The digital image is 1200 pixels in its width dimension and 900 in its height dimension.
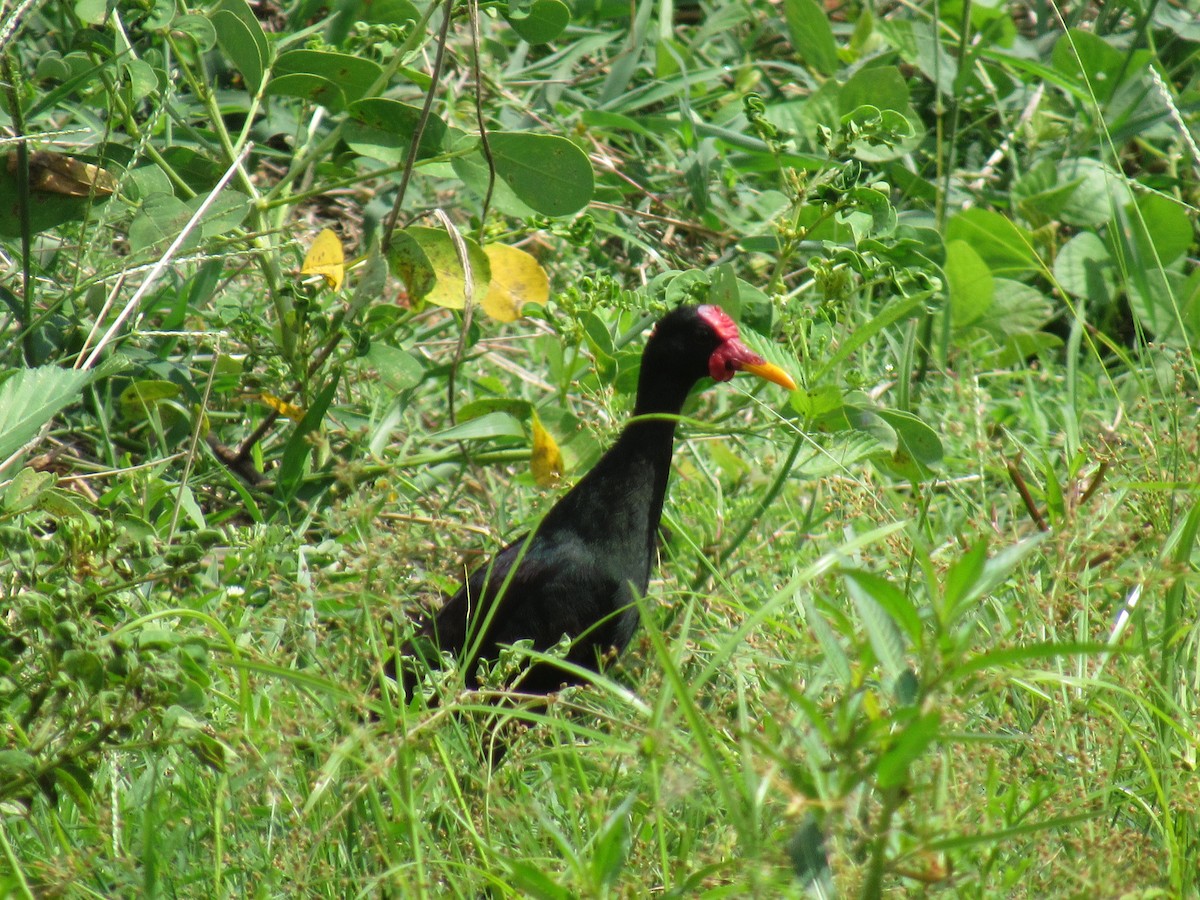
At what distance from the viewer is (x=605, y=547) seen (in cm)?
299

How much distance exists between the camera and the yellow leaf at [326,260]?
10.0 feet

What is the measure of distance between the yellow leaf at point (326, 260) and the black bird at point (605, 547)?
0.75 meters

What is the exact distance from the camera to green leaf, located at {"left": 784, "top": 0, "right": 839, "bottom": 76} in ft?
14.3

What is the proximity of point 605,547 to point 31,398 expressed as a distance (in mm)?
1287

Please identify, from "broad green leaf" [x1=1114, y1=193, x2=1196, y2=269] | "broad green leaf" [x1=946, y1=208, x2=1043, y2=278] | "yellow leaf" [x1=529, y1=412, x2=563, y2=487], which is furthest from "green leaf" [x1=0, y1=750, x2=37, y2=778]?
"broad green leaf" [x1=1114, y1=193, x2=1196, y2=269]

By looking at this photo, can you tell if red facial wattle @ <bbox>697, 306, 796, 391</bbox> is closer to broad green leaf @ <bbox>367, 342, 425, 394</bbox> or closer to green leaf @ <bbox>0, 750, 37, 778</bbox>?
broad green leaf @ <bbox>367, 342, 425, 394</bbox>

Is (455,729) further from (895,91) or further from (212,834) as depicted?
(895,91)

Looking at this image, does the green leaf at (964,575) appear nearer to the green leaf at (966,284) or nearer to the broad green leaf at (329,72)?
the broad green leaf at (329,72)

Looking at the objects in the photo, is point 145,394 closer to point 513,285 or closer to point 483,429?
point 483,429

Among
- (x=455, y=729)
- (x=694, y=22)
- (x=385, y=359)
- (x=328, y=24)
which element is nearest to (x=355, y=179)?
(x=385, y=359)

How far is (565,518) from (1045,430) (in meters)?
1.41

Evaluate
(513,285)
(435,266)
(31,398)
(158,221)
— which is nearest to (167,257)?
(158,221)

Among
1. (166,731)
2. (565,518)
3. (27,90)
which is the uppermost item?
(27,90)

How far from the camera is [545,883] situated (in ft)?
4.83
